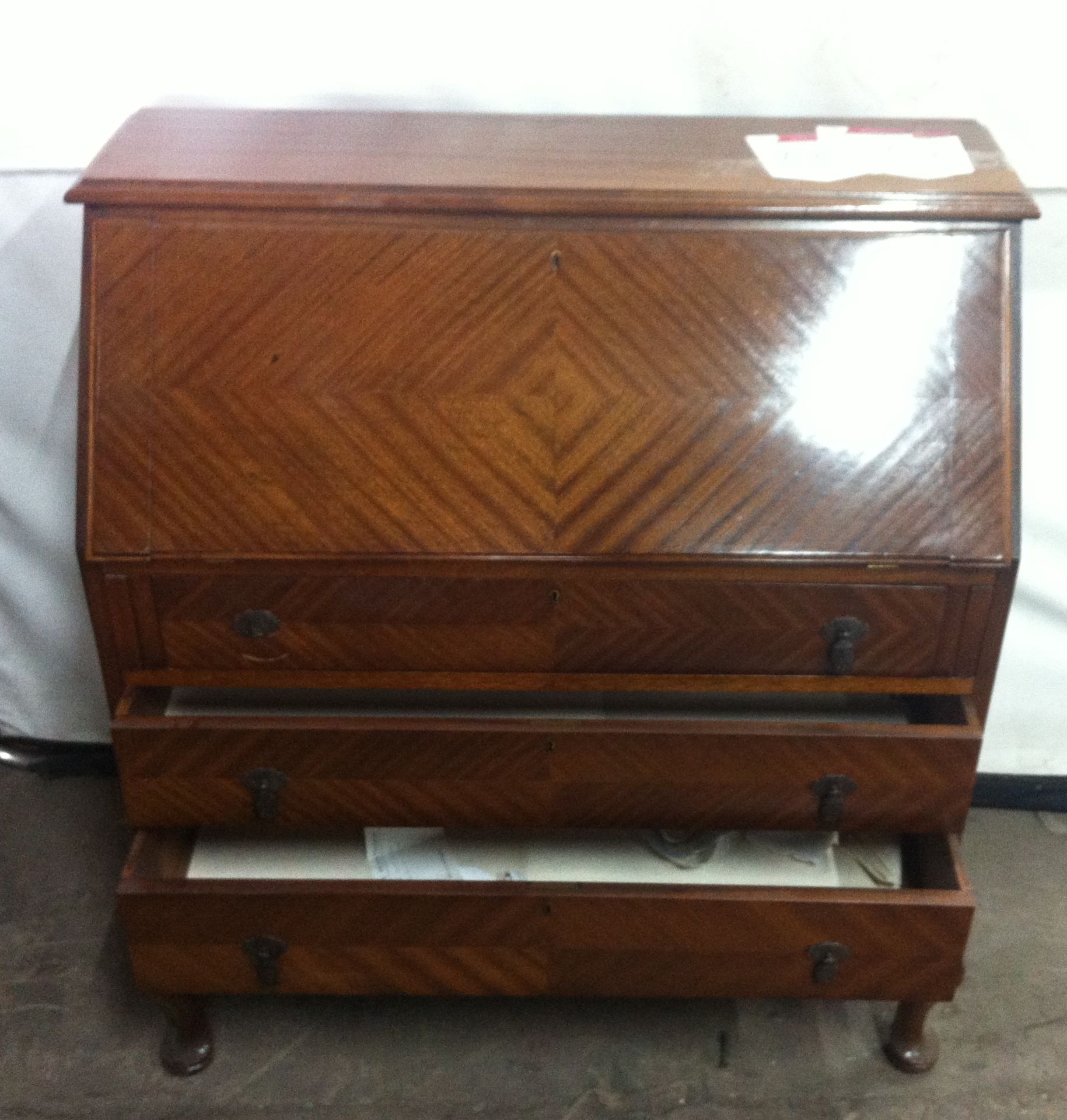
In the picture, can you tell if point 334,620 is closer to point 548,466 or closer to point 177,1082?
point 548,466

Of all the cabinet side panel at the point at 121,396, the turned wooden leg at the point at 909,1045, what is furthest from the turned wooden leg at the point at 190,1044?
the turned wooden leg at the point at 909,1045

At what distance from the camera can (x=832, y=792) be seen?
4.63 ft

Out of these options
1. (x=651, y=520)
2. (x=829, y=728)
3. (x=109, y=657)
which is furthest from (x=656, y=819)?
(x=109, y=657)

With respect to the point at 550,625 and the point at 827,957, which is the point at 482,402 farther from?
the point at 827,957

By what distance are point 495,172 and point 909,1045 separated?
122 cm

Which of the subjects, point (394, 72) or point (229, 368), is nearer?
point (229, 368)

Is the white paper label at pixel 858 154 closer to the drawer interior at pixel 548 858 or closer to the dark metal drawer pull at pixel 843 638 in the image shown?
the dark metal drawer pull at pixel 843 638

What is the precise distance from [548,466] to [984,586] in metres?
0.48

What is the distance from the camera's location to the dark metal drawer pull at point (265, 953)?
1.48 metres

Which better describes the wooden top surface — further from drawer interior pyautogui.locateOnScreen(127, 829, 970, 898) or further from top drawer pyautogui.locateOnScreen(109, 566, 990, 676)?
drawer interior pyautogui.locateOnScreen(127, 829, 970, 898)

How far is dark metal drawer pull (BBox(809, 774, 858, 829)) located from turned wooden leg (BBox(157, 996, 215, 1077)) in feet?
2.74

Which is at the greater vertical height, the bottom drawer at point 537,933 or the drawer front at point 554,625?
the drawer front at point 554,625

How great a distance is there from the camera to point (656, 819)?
57.3 inches

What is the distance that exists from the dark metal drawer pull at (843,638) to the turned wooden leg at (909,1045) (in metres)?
0.55
